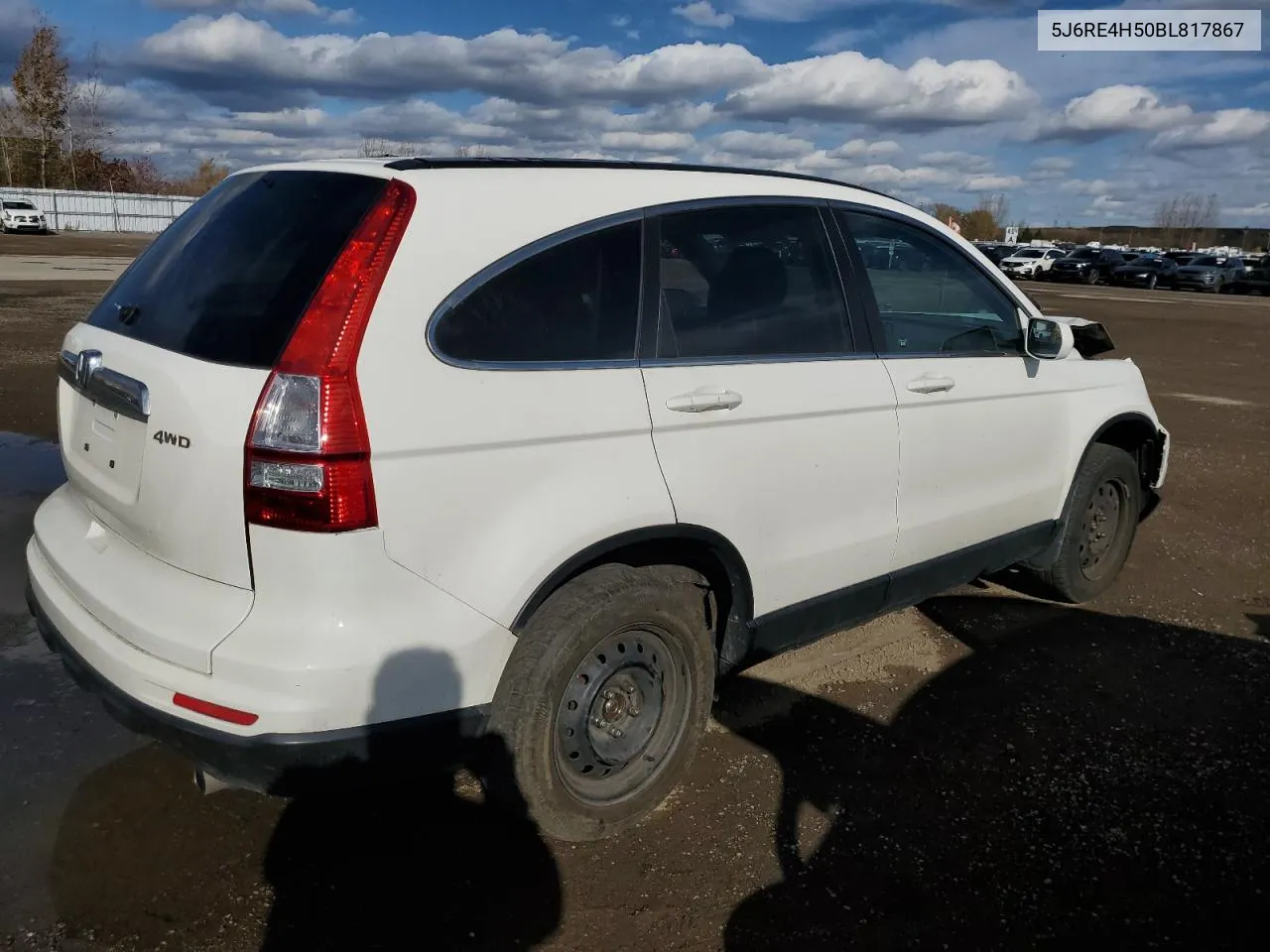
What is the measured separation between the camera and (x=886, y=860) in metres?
2.94

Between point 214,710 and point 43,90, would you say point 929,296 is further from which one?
point 43,90

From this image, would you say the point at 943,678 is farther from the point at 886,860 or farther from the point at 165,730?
the point at 165,730

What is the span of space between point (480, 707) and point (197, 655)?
680 millimetres

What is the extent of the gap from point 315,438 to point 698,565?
4.25 feet

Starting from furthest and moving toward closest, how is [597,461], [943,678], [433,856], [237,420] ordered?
[943,678] < [433,856] < [597,461] < [237,420]

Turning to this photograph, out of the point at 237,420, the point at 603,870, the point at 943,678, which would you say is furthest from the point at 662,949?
the point at 943,678

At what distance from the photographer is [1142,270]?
42719mm

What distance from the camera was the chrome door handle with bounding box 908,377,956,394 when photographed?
360cm

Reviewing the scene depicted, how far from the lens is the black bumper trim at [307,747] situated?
7.64 ft

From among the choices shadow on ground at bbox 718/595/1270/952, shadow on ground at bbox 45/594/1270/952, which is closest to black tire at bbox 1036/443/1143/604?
shadow on ground at bbox 718/595/1270/952

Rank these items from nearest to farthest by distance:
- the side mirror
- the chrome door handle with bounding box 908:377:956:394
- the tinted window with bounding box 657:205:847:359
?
the tinted window with bounding box 657:205:847:359, the chrome door handle with bounding box 908:377:956:394, the side mirror

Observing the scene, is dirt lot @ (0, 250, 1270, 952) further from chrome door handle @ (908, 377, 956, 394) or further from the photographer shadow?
chrome door handle @ (908, 377, 956, 394)

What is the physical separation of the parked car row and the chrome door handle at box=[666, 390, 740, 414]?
4425 cm

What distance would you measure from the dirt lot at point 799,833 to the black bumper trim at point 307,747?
1.54 ft
